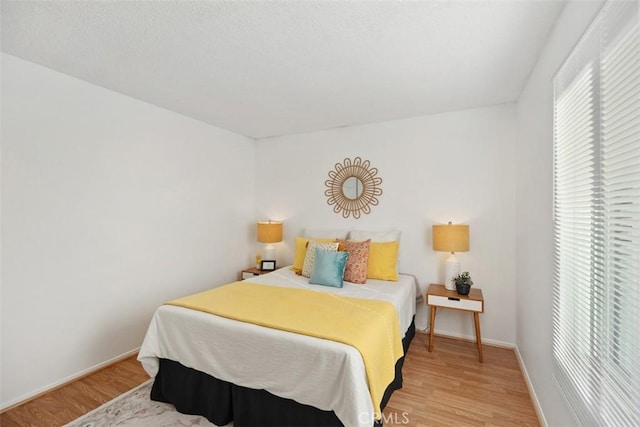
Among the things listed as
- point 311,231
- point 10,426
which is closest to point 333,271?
point 311,231

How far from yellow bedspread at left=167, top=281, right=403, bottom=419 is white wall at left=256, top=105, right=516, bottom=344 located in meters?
1.41

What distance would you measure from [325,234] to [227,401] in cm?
219

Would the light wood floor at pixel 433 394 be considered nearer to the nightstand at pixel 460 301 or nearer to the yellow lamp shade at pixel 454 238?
the nightstand at pixel 460 301

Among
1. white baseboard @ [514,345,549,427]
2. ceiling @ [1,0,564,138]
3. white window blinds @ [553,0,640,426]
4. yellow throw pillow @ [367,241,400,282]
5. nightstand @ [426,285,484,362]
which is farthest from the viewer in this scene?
yellow throw pillow @ [367,241,400,282]

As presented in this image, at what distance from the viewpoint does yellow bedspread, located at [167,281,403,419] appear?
1.58m

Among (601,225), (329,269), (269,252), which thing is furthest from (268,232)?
(601,225)

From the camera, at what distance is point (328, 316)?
187 cm

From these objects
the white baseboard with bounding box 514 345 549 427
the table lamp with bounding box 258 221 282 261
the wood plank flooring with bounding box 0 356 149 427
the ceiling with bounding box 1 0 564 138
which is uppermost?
the ceiling with bounding box 1 0 564 138

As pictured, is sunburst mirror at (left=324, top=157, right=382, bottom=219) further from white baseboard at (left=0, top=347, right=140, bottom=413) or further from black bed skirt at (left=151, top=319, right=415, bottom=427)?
white baseboard at (left=0, top=347, right=140, bottom=413)

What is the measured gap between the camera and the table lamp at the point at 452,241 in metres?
2.78

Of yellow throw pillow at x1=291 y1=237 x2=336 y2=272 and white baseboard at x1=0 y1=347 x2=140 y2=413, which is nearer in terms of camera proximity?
white baseboard at x1=0 y1=347 x2=140 y2=413

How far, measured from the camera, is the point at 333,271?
2.72 m

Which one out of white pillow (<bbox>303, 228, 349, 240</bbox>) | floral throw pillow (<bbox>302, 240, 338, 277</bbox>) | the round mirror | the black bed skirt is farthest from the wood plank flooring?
the round mirror

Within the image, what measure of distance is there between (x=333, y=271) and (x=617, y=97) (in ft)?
7.25
